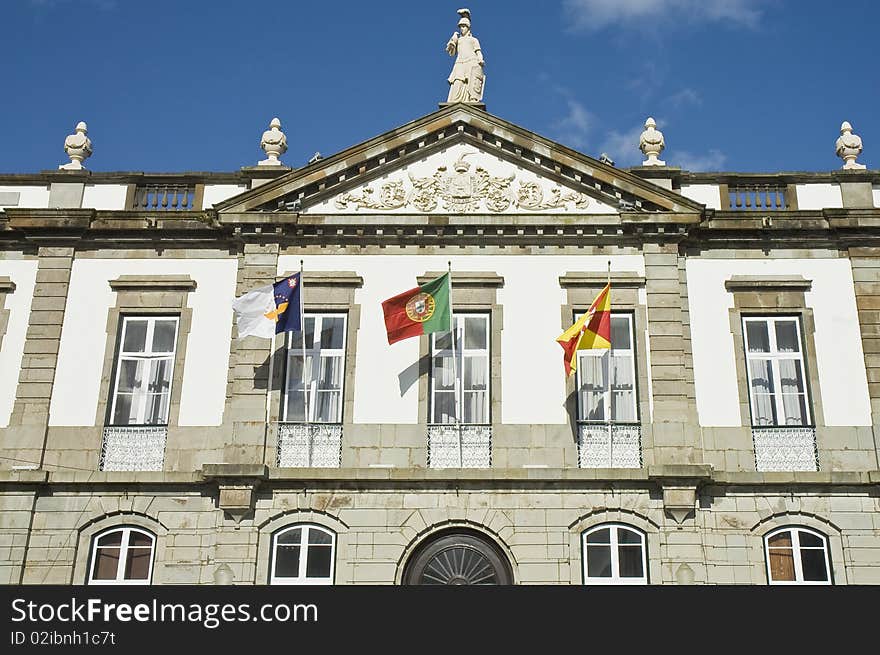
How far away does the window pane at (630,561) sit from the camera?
1634 cm

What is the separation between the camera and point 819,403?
17234mm

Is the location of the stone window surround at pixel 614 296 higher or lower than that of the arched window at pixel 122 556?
higher

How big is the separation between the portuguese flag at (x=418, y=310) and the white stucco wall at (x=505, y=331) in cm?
56

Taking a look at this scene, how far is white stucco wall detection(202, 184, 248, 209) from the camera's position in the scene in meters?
19.1

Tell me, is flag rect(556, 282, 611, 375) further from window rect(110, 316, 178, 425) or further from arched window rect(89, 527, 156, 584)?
arched window rect(89, 527, 156, 584)

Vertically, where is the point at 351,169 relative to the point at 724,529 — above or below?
above

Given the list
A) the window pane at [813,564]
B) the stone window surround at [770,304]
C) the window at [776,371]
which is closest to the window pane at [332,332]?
the stone window surround at [770,304]

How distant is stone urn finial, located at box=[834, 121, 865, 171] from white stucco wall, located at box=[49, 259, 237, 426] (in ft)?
35.5

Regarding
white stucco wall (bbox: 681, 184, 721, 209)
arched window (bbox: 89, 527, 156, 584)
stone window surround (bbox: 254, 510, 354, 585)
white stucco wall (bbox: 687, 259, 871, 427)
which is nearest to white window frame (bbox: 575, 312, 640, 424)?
white stucco wall (bbox: 687, 259, 871, 427)

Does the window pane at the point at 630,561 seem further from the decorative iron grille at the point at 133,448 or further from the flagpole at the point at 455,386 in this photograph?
the decorative iron grille at the point at 133,448

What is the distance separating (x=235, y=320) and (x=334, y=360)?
1.81m

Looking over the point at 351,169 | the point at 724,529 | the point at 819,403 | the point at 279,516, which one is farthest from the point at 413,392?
the point at 819,403
